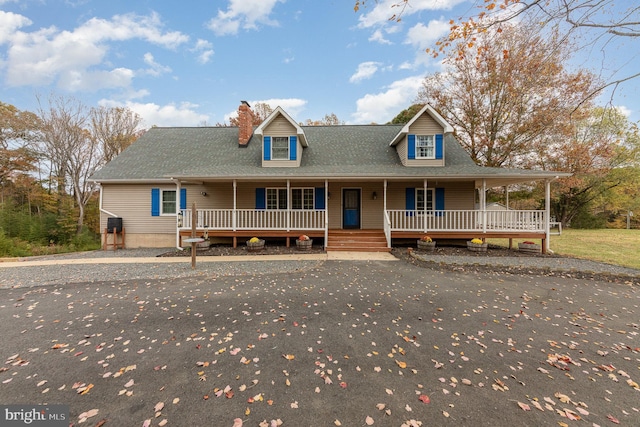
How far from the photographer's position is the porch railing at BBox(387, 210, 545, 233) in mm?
10398

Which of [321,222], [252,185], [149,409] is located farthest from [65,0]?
[149,409]

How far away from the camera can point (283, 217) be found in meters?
11.5

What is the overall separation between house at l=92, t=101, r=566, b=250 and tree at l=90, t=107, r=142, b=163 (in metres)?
9.77

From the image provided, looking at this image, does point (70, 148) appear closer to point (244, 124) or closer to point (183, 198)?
point (183, 198)

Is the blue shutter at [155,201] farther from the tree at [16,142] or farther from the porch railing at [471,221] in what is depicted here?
the tree at [16,142]

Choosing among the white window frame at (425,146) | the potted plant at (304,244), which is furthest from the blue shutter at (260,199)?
the white window frame at (425,146)

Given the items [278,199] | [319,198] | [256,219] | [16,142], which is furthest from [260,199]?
[16,142]

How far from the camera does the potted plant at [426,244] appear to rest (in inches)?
401

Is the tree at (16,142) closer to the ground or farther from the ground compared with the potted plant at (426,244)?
farther from the ground

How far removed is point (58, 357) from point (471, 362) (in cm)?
500

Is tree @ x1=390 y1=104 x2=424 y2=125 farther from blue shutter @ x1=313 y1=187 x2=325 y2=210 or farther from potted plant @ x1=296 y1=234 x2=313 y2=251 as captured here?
potted plant @ x1=296 y1=234 x2=313 y2=251

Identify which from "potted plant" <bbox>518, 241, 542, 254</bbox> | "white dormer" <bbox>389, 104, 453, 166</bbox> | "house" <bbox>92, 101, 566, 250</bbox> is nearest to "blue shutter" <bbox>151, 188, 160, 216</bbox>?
"house" <bbox>92, 101, 566, 250</bbox>

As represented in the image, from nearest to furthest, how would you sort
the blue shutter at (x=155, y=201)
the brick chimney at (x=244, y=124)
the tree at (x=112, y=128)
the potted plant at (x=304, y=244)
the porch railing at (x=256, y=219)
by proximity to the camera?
the potted plant at (x=304, y=244) → the porch railing at (x=256, y=219) → the blue shutter at (x=155, y=201) → the brick chimney at (x=244, y=124) → the tree at (x=112, y=128)

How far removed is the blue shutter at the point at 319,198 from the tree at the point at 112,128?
19.7 m
